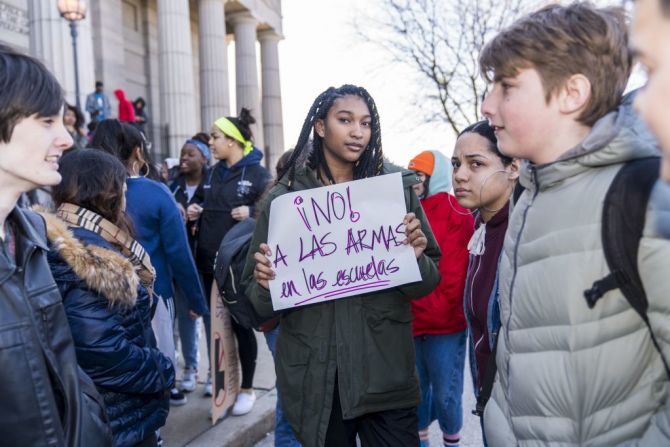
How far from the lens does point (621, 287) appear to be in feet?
4.08

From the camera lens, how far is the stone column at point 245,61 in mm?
21734

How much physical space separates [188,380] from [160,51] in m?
13.5

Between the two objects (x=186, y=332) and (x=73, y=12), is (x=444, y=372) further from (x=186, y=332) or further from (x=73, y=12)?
(x=73, y=12)

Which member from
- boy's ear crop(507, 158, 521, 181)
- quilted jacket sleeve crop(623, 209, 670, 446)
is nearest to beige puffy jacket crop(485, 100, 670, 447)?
quilted jacket sleeve crop(623, 209, 670, 446)

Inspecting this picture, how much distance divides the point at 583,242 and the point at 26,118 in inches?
57.6

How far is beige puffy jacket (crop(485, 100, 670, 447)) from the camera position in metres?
1.26

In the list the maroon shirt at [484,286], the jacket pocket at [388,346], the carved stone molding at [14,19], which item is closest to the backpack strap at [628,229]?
the maroon shirt at [484,286]

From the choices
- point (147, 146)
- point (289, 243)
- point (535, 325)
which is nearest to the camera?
point (535, 325)

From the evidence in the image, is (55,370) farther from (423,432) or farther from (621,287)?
(423,432)

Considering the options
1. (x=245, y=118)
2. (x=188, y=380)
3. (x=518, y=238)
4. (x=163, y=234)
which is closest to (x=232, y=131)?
(x=245, y=118)

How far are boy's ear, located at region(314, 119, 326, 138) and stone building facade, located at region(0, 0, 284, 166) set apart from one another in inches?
405

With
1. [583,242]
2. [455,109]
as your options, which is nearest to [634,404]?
[583,242]

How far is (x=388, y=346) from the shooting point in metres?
2.43

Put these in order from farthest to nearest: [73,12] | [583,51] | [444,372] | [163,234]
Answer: [73,12] → [163,234] → [444,372] → [583,51]
